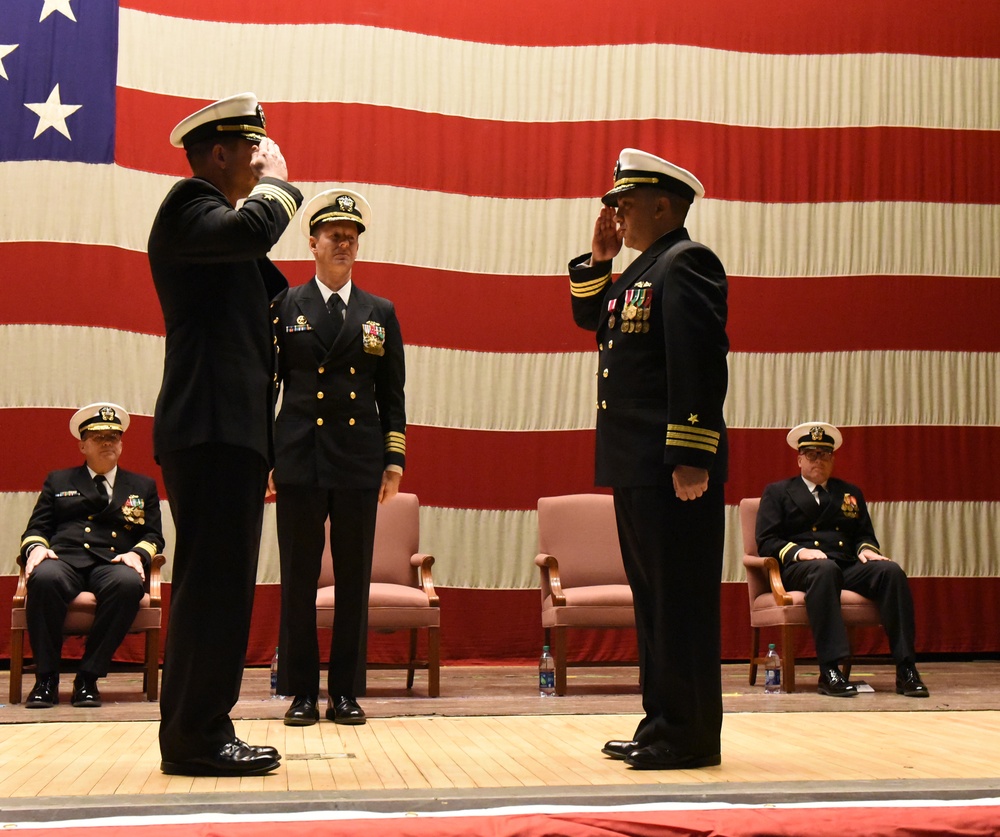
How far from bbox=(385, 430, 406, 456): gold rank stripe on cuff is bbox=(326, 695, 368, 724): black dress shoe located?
0.80 metres

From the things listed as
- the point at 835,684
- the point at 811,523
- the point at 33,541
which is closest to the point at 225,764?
the point at 33,541

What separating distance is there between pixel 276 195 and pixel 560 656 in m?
2.90

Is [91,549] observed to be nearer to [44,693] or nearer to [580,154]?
[44,693]

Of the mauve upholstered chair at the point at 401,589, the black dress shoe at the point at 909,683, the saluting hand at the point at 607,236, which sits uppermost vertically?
the saluting hand at the point at 607,236

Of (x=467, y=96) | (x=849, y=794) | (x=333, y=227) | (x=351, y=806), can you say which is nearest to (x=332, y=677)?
(x=333, y=227)

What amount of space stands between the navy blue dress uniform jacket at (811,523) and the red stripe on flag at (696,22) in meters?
2.67

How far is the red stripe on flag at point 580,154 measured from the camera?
6129 millimetres

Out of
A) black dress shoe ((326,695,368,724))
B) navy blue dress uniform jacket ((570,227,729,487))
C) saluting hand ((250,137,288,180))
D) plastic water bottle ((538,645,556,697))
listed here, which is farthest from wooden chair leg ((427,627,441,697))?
saluting hand ((250,137,288,180))

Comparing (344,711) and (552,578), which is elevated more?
(552,578)

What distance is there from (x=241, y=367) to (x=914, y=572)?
4791 millimetres

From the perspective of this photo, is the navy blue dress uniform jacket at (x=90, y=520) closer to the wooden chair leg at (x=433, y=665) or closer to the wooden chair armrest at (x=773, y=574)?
the wooden chair leg at (x=433, y=665)

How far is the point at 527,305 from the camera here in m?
6.24

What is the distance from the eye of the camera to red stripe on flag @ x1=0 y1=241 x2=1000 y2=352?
5.79 meters

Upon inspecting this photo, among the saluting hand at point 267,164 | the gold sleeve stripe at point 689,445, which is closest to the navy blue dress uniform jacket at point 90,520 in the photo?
the saluting hand at point 267,164
